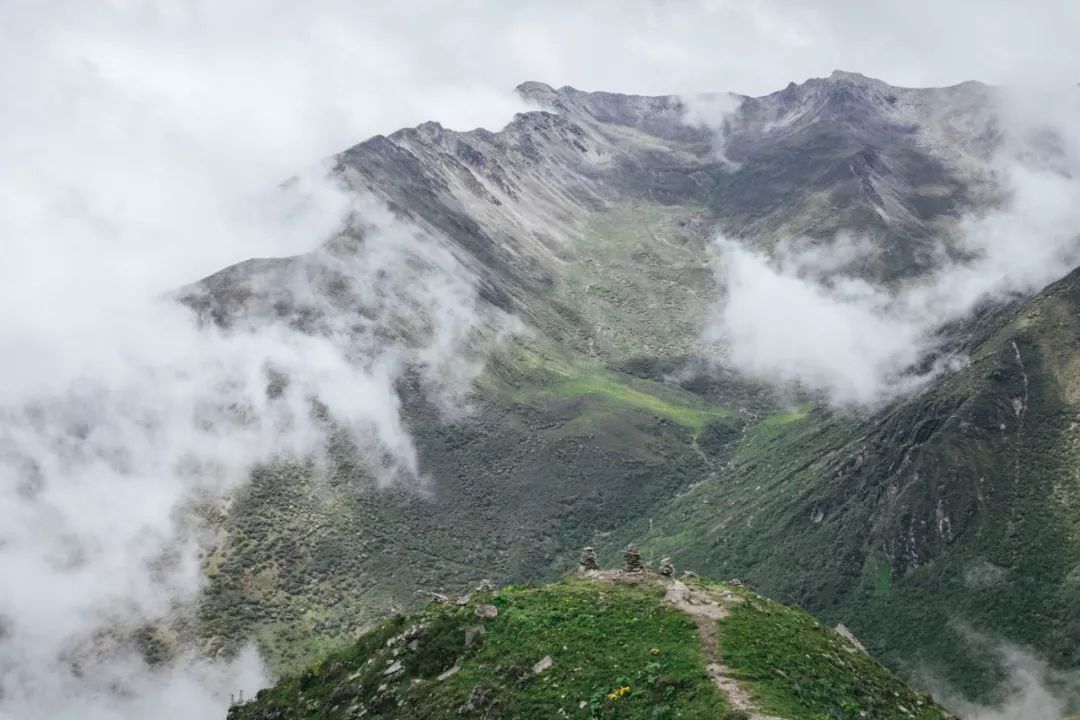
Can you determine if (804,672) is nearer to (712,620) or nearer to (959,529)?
(712,620)

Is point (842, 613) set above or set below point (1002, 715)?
above

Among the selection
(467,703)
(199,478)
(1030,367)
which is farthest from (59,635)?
(1030,367)

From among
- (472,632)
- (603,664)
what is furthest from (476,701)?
(603,664)

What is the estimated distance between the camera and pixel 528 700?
45.9m

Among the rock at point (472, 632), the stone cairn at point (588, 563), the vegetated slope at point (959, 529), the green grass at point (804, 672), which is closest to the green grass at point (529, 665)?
the rock at point (472, 632)

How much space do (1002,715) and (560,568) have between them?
89311 millimetres

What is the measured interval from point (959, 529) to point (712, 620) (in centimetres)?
13001

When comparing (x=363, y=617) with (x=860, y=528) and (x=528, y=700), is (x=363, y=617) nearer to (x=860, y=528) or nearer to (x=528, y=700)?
(x=860, y=528)

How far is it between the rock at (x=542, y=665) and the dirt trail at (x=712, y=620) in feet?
24.9

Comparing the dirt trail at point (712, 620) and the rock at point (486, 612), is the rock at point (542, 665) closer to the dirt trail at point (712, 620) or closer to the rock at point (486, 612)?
the rock at point (486, 612)

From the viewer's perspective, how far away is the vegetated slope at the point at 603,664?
145ft

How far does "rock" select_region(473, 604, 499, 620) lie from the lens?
54000 mm

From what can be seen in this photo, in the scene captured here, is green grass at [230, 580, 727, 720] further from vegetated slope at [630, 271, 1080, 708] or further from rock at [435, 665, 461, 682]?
vegetated slope at [630, 271, 1080, 708]

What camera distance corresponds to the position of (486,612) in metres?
54.3
